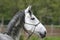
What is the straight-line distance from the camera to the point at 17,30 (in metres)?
7.54

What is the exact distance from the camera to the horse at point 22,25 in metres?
7.38

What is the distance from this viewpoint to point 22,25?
7699 millimetres

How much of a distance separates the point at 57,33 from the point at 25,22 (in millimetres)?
22852

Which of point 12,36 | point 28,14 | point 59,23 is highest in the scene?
point 28,14

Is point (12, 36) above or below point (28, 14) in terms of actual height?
below

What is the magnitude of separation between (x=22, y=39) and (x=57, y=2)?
611 inches

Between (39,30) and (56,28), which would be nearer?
(39,30)

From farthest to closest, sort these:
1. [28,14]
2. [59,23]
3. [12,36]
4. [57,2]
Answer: [59,23] < [57,2] < [28,14] < [12,36]

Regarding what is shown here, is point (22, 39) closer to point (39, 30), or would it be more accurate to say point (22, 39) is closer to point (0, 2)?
point (39, 30)

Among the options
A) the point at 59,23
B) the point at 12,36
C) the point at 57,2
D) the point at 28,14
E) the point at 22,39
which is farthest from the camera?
the point at 59,23

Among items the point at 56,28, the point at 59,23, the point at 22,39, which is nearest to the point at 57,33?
the point at 56,28

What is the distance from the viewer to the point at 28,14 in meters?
7.88

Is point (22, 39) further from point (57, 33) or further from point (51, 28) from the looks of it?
point (57, 33)

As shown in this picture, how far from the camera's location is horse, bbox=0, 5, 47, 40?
738cm
